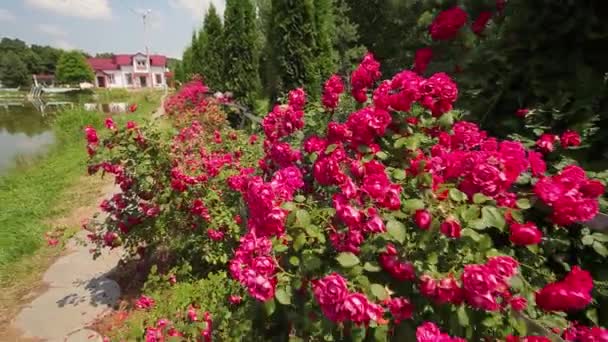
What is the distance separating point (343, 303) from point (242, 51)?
963 centimetres

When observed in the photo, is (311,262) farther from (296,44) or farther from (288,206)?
(296,44)

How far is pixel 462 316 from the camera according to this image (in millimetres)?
969

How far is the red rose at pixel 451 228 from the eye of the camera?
0.92m

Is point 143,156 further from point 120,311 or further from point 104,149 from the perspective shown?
point 120,311

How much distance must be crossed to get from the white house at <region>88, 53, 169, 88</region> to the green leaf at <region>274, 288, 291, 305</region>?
61.3 m

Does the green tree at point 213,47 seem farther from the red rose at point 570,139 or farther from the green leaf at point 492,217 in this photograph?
the green leaf at point 492,217

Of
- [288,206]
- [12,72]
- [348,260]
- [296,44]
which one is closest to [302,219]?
[288,206]

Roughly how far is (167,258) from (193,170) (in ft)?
3.12

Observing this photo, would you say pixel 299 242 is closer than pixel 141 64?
Yes

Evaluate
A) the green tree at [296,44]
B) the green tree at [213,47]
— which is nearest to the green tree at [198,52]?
the green tree at [213,47]

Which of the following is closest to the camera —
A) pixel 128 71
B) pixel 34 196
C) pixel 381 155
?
pixel 381 155

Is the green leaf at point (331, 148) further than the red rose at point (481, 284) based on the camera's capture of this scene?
Yes

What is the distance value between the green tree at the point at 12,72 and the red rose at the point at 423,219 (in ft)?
234

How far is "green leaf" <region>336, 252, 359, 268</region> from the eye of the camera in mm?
990
